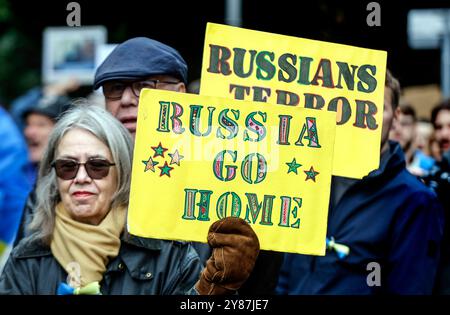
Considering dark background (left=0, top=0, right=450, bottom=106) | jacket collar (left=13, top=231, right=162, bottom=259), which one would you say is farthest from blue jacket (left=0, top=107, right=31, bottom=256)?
jacket collar (left=13, top=231, right=162, bottom=259)

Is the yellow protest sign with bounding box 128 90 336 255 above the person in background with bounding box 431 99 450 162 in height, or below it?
below

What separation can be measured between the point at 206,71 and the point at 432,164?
274 cm

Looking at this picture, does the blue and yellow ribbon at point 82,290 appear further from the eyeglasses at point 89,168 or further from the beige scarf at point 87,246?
the eyeglasses at point 89,168

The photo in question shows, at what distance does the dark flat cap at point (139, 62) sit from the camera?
12.9 ft

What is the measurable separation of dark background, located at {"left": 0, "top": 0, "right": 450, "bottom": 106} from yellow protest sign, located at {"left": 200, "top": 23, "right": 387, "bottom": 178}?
3.90 meters

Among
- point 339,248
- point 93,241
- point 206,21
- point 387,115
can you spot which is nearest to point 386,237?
point 339,248

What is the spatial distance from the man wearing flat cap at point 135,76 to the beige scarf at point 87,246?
437 millimetres

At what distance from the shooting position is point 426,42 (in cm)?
945

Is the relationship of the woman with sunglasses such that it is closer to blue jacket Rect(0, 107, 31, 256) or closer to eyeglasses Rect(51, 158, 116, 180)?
eyeglasses Rect(51, 158, 116, 180)

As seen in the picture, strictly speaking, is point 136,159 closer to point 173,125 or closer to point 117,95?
point 173,125

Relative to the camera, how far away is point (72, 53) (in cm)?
1014

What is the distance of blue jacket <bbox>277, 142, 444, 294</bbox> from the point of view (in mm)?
4590

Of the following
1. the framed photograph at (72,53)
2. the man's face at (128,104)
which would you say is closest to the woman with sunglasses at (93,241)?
the man's face at (128,104)
